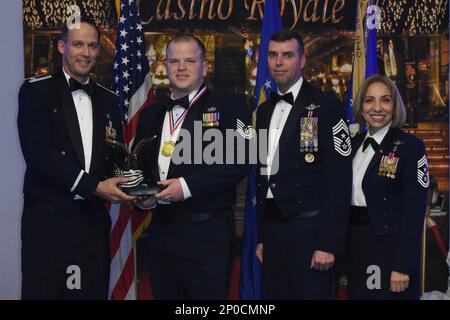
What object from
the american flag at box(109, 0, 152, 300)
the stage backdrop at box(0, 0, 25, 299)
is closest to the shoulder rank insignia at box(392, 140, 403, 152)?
the american flag at box(109, 0, 152, 300)

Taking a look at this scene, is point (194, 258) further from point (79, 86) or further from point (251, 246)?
point (251, 246)

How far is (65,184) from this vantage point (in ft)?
10.3

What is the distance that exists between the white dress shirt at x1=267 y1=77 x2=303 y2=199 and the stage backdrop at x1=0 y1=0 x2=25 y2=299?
2495 millimetres

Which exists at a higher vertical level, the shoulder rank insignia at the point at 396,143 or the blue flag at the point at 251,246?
the shoulder rank insignia at the point at 396,143

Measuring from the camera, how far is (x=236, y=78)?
17.6 ft

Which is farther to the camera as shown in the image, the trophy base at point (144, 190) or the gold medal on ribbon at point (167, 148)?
the gold medal on ribbon at point (167, 148)

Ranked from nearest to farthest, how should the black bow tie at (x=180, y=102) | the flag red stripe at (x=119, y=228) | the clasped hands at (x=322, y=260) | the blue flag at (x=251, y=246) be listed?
1. the clasped hands at (x=322, y=260)
2. the black bow tie at (x=180, y=102)
3. the blue flag at (x=251, y=246)
4. the flag red stripe at (x=119, y=228)

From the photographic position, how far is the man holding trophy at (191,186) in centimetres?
311

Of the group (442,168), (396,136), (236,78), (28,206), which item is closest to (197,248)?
(28,206)

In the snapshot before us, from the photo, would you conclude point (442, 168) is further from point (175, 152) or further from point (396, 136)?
point (175, 152)

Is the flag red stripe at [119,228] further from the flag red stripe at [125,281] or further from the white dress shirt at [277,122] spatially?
the white dress shirt at [277,122]

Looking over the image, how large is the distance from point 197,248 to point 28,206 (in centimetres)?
97

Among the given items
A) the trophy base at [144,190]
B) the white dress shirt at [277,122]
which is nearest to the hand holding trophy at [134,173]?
the trophy base at [144,190]

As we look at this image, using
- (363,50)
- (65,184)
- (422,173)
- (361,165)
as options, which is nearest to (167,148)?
(65,184)
